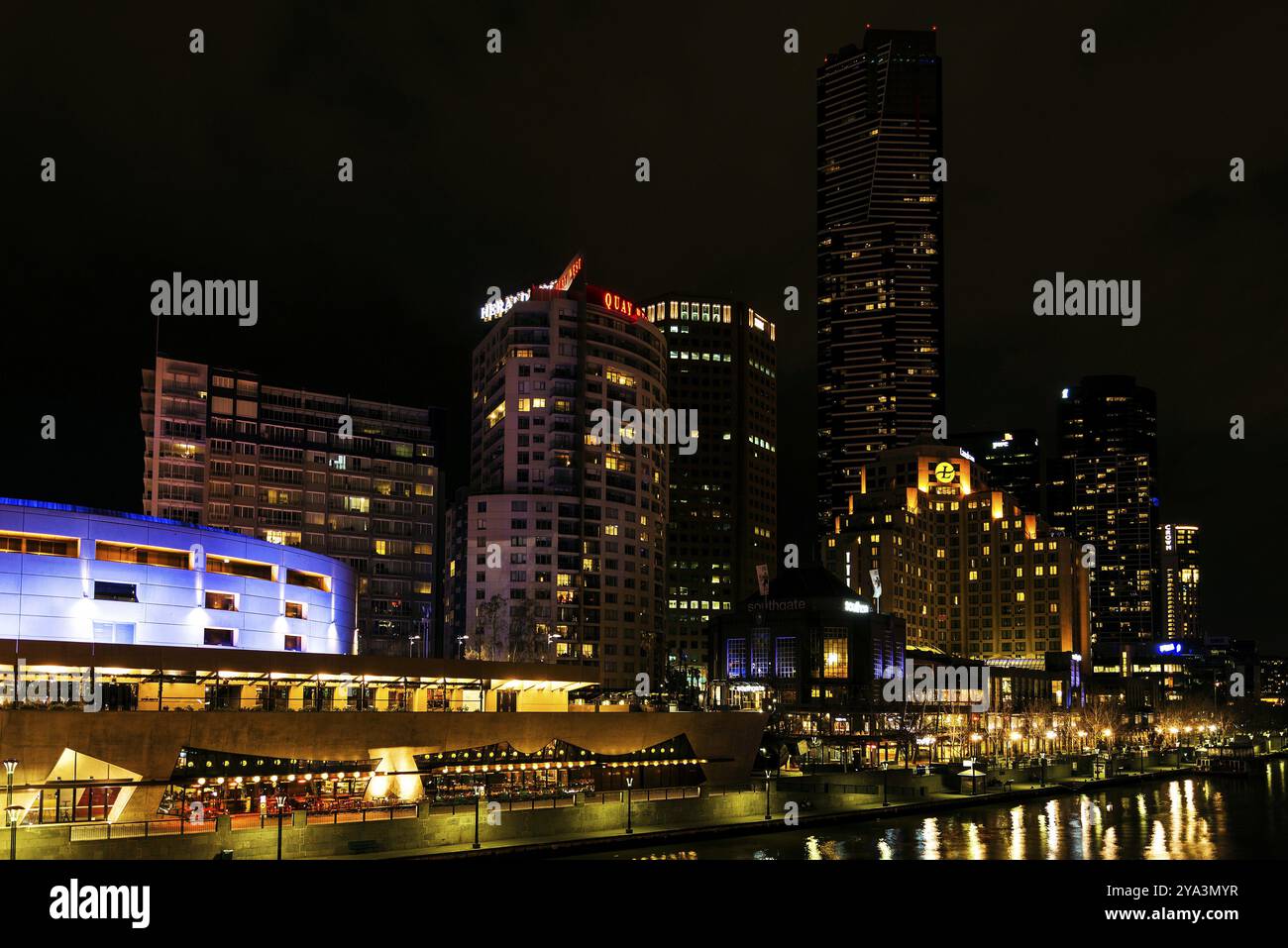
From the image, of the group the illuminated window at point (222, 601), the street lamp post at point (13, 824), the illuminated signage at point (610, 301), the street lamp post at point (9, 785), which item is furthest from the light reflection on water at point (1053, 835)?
the illuminated signage at point (610, 301)

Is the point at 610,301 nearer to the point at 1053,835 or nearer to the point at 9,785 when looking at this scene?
the point at 1053,835

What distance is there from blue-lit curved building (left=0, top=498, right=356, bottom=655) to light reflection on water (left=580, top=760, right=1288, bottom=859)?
3568 centimetres

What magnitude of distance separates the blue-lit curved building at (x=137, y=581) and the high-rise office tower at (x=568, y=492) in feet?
264

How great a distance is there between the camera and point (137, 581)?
81.8 metres

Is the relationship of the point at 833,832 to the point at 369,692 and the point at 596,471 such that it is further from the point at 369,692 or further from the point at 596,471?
the point at 596,471

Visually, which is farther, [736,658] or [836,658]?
[736,658]

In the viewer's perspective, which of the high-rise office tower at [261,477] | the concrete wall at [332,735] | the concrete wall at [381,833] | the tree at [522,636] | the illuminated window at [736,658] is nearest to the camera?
the concrete wall at [381,833]

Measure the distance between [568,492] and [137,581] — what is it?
350 ft

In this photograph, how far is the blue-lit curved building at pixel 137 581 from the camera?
7650 centimetres

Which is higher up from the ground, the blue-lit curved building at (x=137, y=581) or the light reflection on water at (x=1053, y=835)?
the blue-lit curved building at (x=137, y=581)

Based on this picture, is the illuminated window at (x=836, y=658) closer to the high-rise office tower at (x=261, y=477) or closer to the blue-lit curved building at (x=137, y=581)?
the high-rise office tower at (x=261, y=477)

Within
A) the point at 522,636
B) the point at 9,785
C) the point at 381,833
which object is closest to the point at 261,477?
the point at 522,636

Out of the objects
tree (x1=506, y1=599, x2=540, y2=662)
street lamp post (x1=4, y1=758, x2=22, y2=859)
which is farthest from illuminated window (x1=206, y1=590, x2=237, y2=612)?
tree (x1=506, y1=599, x2=540, y2=662)
